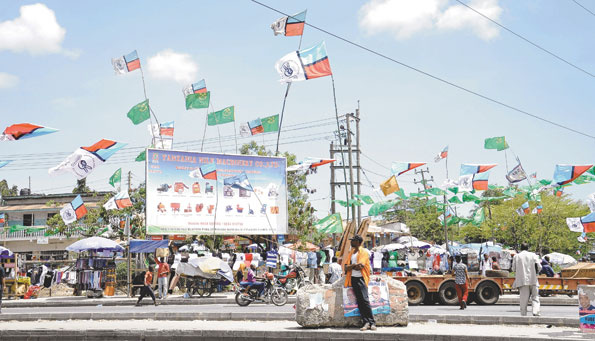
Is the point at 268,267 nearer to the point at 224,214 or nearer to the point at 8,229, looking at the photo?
the point at 224,214

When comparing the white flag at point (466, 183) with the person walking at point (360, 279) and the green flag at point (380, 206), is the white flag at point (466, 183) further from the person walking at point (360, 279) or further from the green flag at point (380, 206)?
the person walking at point (360, 279)

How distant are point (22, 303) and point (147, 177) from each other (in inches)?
310

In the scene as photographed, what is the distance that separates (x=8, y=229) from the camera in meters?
47.6

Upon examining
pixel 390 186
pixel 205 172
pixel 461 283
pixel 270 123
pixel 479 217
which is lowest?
pixel 461 283

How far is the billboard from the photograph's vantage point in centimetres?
2880

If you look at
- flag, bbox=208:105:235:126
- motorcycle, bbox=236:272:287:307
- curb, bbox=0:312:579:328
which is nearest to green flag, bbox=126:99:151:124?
flag, bbox=208:105:235:126

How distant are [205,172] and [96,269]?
7.01 meters

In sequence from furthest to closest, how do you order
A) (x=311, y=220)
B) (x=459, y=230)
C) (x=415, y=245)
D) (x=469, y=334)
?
(x=459, y=230)
(x=311, y=220)
(x=415, y=245)
(x=469, y=334)

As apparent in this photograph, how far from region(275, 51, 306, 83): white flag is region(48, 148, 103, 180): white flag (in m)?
8.92

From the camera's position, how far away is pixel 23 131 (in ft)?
69.5

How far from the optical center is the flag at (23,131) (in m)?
21.0

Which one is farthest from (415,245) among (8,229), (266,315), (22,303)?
(8,229)

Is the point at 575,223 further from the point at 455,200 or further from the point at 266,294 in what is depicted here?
the point at 266,294

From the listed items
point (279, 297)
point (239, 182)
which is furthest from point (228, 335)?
point (239, 182)
